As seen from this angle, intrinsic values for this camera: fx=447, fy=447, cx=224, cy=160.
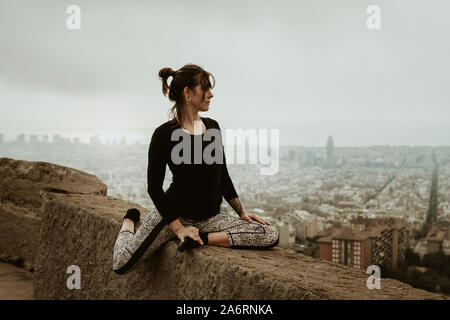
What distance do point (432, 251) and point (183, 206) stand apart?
19.8ft

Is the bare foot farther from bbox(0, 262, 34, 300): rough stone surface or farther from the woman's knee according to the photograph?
bbox(0, 262, 34, 300): rough stone surface

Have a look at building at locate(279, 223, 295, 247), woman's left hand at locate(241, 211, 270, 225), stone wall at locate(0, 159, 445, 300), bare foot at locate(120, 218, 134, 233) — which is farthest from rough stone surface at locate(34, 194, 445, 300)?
building at locate(279, 223, 295, 247)

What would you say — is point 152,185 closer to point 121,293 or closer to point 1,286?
point 121,293

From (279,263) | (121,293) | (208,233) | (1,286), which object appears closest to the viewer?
(279,263)

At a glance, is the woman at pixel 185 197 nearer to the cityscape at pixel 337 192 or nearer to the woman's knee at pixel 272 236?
the woman's knee at pixel 272 236

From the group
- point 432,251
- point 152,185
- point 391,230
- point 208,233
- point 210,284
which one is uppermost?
point 152,185

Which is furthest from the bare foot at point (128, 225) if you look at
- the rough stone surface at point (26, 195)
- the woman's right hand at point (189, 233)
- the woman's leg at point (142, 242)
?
the rough stone surface at point (26, 195)

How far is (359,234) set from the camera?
570cm

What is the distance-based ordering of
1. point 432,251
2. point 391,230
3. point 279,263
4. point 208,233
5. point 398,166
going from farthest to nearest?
point 398,166 → point 432,251 → point 391,230 → point 208,233 → point 279,263

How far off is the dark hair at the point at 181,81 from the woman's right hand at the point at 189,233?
60cm

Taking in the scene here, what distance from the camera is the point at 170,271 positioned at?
2.31 metres

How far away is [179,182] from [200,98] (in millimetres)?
490

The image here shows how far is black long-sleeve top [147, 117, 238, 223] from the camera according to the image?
94.5 inches
